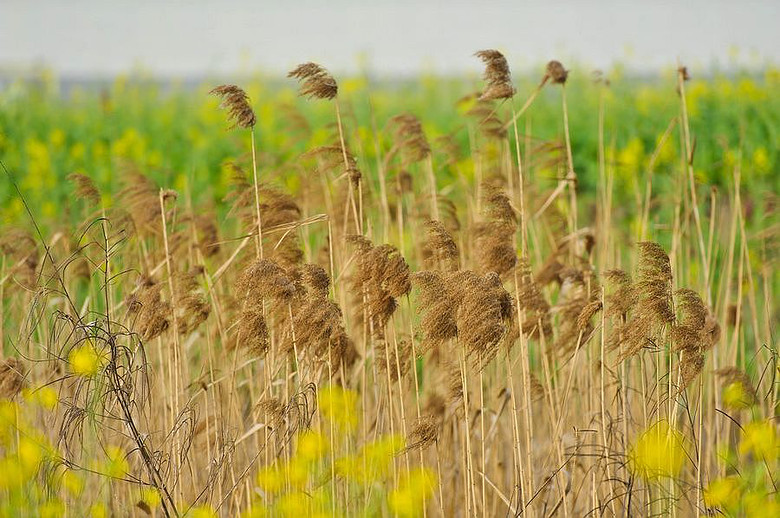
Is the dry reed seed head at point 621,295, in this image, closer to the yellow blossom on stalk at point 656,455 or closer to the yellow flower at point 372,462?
the yellow blossom on stalk at point 656,455

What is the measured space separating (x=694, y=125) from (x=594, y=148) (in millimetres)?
705

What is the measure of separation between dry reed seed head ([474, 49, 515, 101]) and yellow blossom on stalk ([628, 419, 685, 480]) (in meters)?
0.88

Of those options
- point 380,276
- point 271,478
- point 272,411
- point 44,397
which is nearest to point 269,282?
point 380,276

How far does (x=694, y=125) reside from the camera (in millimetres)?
7148

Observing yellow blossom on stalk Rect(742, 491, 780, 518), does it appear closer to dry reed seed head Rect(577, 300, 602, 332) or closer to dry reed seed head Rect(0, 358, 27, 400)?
dry reed seed head Rect(577, 300, 602, 332)

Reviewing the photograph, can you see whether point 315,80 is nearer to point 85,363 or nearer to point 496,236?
point 496,236

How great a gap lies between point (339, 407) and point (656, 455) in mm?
806

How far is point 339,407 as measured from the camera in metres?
2.66

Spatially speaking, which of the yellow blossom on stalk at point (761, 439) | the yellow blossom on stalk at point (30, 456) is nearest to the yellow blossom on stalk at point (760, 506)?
the yellow blossom on stalk at point (761, 439)

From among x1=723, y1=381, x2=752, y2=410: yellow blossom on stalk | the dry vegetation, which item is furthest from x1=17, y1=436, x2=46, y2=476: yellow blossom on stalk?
x1=723, y1=381, x2=752, y2=410: yellow blossom on stalk

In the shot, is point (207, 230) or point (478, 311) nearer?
point (478, 311)

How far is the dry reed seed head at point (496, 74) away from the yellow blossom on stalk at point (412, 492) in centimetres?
93

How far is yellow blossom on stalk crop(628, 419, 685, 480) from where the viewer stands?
2.30 m

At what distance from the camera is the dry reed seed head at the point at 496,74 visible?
2.56 meters
